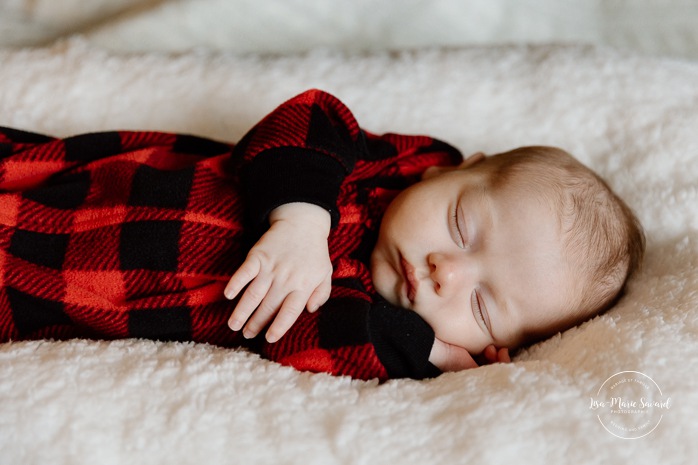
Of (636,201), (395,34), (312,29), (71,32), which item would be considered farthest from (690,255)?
(71,32)

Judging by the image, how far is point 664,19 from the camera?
4.69ft

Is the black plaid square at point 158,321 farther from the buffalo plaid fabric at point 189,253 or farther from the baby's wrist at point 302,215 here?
the baby's wrist at point 302,215

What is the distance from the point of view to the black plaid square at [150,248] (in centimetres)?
97

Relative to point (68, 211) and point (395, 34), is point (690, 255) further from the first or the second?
point (68, 211)

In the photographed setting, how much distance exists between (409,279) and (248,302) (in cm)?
23

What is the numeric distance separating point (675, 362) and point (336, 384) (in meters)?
0.39

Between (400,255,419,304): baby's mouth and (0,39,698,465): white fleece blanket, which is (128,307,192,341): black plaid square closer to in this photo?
(0,39,698,465): white fleece blanket

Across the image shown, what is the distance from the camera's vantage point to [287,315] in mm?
896

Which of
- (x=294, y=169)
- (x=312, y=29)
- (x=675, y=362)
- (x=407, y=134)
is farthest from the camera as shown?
(x=312, y=29)

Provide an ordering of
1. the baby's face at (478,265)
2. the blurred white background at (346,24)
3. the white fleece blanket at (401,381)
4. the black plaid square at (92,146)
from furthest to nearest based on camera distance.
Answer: the blurred white background at (346,24) → the black plaid square at (92,146) → the baby's face at (478,265) → the white fleece blanket at (401,381)

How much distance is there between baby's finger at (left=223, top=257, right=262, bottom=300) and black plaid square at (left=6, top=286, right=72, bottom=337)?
26 centimetres

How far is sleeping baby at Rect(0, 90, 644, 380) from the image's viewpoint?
94cm

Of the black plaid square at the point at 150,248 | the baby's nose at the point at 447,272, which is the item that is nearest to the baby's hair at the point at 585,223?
the baby's nose at the point at 447,272

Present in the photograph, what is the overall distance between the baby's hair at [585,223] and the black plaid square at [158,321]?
47 cm
